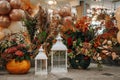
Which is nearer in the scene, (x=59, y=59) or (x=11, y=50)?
(x=11, y=50)

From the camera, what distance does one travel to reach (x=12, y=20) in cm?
257

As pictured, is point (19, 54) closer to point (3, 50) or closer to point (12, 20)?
point (3, 50)

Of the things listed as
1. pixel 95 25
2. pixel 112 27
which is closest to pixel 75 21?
pixel 95 25

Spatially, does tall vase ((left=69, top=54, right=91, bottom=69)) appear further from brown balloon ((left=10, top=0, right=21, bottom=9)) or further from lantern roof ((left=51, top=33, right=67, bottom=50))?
brown balloon ((left=10, top=0, right=21, bottom=9))

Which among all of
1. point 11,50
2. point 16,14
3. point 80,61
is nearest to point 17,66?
point 11,50

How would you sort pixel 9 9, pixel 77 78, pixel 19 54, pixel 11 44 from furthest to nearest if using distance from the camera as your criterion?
pixel 9 9, pixel 11 44, pixel 19 54, pixel 77 78

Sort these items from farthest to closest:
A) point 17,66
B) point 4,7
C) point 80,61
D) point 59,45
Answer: point 4,7 → point 80,61 → point 59,45 → point 17,66

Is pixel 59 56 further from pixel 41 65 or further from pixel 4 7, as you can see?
pixel 4 7

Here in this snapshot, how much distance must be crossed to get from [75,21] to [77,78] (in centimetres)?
69

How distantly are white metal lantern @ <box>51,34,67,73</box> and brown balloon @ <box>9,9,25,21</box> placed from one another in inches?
25.4

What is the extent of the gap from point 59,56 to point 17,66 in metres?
0.39

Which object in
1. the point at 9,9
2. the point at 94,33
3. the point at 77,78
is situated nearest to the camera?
the point at 77,78

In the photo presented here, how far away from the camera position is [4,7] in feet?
7.91

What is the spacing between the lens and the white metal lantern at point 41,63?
192cm
